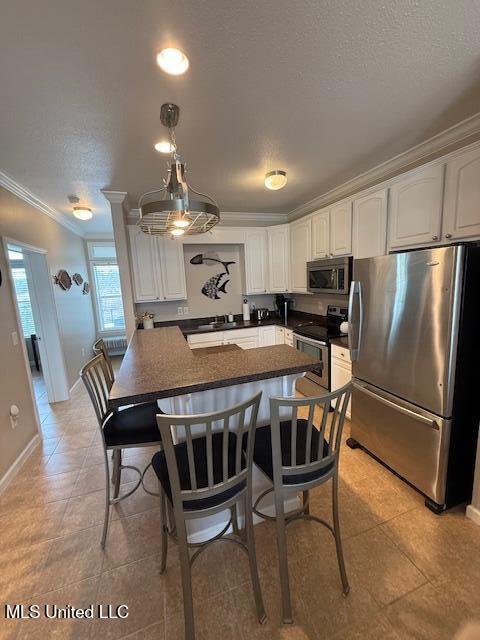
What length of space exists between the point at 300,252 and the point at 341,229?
88cm

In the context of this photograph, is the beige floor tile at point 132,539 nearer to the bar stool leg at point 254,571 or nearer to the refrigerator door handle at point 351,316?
the bar stool leg at point 254,571

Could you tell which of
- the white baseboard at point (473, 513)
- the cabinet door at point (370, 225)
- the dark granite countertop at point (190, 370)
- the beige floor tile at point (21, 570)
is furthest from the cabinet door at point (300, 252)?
the beige floor tile at point (21, 570)

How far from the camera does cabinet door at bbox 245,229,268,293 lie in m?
4.20

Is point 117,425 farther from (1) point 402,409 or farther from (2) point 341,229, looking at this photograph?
(2) point 341,229

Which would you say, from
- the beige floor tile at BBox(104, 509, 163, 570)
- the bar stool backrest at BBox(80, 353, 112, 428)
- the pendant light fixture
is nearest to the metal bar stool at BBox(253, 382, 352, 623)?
the beige floor tile at BBox(104, 509, 163, 570)

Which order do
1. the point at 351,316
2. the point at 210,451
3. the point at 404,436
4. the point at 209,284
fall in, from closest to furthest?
the point at 210,451 < the point at 404,436 < the point at 351,316 < the point at 209,284

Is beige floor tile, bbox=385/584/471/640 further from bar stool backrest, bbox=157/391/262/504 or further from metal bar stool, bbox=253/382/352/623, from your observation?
bar stool backrest, bbox=157/391/262/504

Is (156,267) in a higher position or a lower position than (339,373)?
higher

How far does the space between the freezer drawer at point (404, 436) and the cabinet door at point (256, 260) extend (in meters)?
2.35

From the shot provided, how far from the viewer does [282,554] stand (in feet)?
4.04

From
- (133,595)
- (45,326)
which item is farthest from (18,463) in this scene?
(45,326)

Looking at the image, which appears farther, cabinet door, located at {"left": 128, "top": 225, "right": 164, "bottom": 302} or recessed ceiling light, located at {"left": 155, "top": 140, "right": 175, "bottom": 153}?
cabinet door, located at {"left": 128, "top": 225, "right": 164, "bottom": 302}

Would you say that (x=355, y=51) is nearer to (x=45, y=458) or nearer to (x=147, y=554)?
(x=147, y=554)

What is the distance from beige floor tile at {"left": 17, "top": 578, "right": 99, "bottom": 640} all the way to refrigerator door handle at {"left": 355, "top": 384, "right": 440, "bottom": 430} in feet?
7.14
